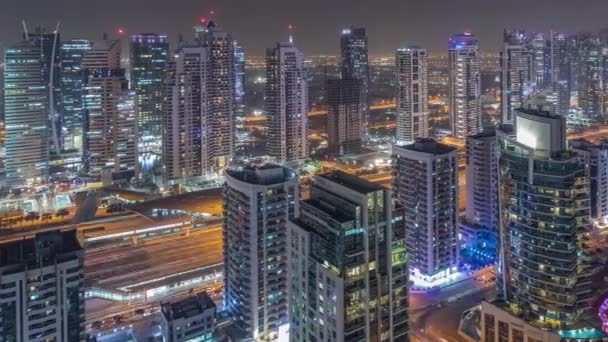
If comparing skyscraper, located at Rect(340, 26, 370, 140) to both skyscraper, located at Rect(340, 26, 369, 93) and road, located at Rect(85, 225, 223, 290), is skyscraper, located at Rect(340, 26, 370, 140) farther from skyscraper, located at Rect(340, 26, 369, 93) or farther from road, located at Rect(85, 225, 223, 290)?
road, located at Rect(85, 225, 223, 290)

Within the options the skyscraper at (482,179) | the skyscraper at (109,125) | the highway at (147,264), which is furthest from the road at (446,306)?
the skyscraper at (109,125)

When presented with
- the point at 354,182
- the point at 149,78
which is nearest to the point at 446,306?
the point at 354,182

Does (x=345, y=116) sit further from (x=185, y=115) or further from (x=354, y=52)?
(x=185, y=115)

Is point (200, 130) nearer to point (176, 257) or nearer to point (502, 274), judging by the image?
point (176, 257)

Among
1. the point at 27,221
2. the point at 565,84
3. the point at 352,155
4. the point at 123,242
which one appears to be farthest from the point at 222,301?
the point at 565,84

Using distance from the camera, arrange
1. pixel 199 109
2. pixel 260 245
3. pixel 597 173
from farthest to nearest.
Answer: pixel 199 109 < pixel 597 173 < pixel 260 245

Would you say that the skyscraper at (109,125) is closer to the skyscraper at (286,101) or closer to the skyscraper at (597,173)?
the skyscraper at (286,101)
